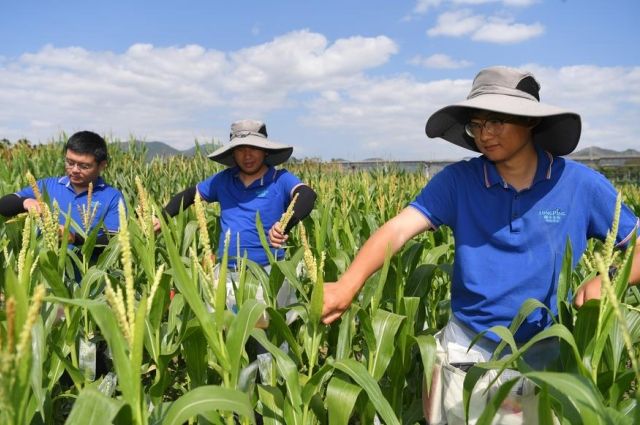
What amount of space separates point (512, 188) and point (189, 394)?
4.01 ft

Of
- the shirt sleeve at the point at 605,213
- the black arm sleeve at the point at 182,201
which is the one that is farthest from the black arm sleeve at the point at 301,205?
the shirt sleeve at the point at 605,213

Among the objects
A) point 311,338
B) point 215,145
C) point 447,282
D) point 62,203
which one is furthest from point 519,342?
point 215,145

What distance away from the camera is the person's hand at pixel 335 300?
1630mm

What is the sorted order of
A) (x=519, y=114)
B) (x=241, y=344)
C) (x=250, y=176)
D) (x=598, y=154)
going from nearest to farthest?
(x=241, y=344)
(x=519, y=114)
(x=250, y=176)
(x=598, y=154)

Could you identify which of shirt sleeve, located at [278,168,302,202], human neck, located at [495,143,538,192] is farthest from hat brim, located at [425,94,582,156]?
shirt sleeve, located at [278,168,302,202]

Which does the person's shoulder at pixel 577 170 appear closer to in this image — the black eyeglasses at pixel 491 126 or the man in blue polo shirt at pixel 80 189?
the black eyeglasses at pixel 491 126

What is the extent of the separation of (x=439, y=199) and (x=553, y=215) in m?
0.37

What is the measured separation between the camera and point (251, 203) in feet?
10.1

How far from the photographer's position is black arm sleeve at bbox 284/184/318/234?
9.52 ft

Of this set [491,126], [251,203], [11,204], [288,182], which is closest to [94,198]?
[11,204]

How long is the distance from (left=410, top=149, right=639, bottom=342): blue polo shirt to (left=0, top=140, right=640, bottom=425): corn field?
0.41ft

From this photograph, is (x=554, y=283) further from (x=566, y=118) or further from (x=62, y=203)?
(x=62, y=203)

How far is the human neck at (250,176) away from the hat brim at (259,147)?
13 centimetres

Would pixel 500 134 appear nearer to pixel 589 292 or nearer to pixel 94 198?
pixel 589 292
